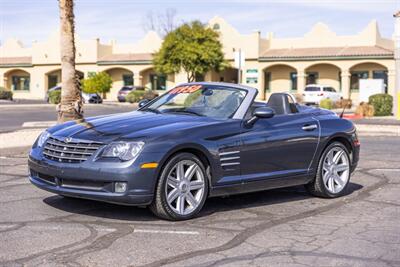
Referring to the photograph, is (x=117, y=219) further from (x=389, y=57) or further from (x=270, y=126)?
(x=389, y=57)

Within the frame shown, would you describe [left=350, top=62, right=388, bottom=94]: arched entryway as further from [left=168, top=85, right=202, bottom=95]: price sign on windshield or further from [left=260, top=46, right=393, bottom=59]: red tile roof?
[left=168, top=85, right=202, bottom=95]: price sign on windshield

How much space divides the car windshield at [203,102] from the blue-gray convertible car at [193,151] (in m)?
0.01

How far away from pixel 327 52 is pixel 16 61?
35.9 meters

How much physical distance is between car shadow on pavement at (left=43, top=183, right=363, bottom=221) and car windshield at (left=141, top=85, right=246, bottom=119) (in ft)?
3.81

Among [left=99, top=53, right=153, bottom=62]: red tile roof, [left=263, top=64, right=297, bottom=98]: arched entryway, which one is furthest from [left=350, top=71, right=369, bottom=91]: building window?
[left=99, top=53, right=153, bottom=62]: red tile roof

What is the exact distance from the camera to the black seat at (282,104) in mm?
8484

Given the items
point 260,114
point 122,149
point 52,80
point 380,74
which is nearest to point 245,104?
point 260,114

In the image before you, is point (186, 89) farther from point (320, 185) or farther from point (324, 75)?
point (324, 75)

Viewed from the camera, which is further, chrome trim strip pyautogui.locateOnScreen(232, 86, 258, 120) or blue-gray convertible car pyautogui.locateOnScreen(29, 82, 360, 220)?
chrome trim strip pyautogui.locateOnScreen(232, 86, 258, 120)

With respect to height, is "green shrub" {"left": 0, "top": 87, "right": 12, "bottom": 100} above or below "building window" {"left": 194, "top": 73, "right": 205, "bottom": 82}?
below

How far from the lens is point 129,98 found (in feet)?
173

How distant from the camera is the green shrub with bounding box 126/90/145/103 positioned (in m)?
52.1

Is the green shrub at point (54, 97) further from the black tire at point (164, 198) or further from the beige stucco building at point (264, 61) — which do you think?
the black tire at point (164, 198)

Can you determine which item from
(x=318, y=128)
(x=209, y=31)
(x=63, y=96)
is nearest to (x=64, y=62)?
(x=63, y=96)
